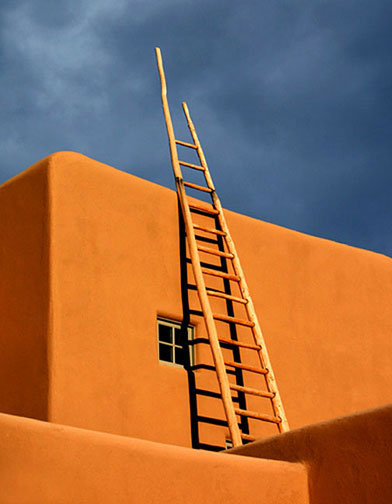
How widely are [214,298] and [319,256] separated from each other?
5.97 feet

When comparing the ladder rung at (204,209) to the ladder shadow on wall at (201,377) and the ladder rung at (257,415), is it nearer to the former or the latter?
the ladder shadow on wall at (201,377)

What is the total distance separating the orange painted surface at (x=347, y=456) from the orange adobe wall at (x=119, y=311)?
6.00 feet

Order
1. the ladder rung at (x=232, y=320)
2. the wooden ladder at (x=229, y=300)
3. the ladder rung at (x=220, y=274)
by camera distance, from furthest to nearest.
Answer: the ladder rung at (x=220, y=274)
the ladder rung at (x=232, y=320)
the wooden ladder at (x=229, y=300)

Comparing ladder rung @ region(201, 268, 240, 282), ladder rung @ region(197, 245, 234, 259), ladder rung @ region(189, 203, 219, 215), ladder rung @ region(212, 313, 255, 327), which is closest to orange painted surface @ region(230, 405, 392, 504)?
ladder rung @ region(212, 313, 255, 327)

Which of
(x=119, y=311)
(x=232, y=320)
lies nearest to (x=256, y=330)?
(x=232, y=320)

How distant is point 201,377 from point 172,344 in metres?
0.41

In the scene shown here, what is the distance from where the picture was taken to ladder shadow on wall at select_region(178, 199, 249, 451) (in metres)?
8.05

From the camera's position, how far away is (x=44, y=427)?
195 inches

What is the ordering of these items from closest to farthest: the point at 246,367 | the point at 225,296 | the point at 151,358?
the point at 151,358
the point at 246,367
the point at 225,296

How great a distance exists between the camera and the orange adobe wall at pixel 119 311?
737 centimetres

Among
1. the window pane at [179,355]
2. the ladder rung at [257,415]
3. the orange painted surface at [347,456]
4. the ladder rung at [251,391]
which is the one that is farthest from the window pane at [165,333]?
the orange painted surface at [347,456]

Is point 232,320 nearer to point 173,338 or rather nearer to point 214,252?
point 173,338

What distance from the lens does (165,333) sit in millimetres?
8281

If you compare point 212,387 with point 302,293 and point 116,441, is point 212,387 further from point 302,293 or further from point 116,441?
point 116,441
